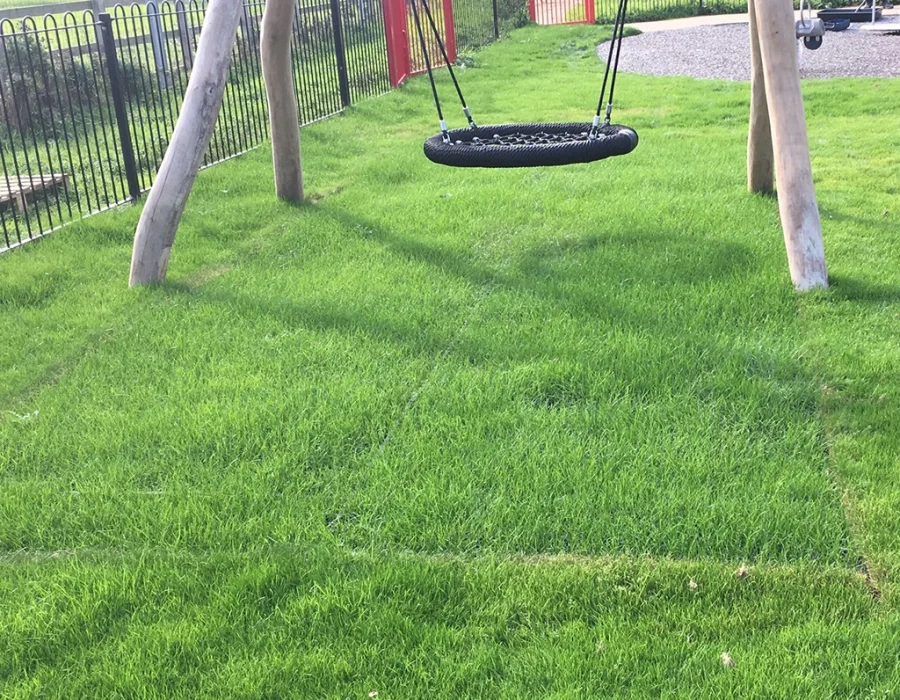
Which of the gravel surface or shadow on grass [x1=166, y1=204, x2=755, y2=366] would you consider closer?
shadow on grass [x1=166, y1=204, x2=755, y2=366]

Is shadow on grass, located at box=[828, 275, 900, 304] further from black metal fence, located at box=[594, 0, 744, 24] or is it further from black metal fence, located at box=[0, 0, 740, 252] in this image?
black metal fence, located at box=[594, 0, 744, 24]

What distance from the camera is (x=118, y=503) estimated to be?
2.84 metres

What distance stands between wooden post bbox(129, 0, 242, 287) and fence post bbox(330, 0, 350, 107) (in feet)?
19.6

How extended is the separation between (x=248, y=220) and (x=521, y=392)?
138 inches

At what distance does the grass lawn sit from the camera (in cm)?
214

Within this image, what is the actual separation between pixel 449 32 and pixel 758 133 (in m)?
10.7

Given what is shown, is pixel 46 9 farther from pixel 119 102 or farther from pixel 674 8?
pixel 119 102

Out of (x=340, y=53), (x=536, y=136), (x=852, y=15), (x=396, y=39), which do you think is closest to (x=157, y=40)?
(x=340, y=53)

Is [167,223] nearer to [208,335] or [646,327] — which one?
[208,335]

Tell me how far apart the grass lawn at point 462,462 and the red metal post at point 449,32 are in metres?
10.3

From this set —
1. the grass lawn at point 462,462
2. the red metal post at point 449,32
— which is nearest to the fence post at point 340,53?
the red metal post at point 449,32

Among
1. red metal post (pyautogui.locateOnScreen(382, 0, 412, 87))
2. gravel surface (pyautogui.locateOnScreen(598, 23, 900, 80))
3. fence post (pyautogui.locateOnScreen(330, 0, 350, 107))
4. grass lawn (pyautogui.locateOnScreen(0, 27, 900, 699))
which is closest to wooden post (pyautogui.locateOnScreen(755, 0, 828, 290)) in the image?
grass lawn (pyautogui.locateOnScreen(0, 27, 900, 699))

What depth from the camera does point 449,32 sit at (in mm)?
15188

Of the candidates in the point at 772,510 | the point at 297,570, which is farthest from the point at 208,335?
the point at 772,510
